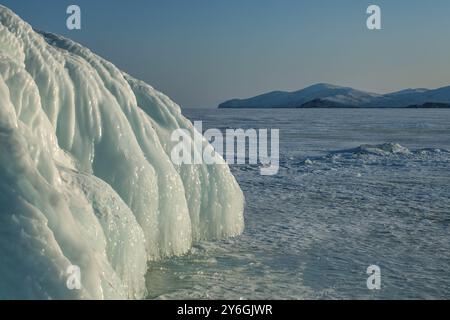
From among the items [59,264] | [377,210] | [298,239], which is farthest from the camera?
[377,210]

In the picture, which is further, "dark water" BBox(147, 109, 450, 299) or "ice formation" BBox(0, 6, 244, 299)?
"dark water" BBox(147, 109, 450, 299)

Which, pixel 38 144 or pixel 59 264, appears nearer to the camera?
pixel 59 264

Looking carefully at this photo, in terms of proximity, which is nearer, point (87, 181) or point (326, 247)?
point (87, 181)

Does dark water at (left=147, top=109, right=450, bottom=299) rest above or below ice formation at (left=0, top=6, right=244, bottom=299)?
below

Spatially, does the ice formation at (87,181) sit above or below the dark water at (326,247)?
above

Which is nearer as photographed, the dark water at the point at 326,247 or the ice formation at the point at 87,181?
the ice formation at the point at 87,181

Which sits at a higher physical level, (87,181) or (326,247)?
(87,181)
